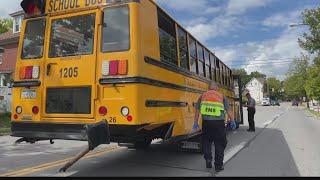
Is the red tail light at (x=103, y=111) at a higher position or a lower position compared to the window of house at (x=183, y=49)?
lower

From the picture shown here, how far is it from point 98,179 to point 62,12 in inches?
118

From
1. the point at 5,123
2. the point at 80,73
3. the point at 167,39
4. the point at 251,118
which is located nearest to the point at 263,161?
the point at 167,39

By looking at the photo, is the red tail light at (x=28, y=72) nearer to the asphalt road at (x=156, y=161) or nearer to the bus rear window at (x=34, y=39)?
the bus rear window at (x=34, y=39)

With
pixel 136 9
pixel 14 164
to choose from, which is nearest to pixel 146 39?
pixel 136 9

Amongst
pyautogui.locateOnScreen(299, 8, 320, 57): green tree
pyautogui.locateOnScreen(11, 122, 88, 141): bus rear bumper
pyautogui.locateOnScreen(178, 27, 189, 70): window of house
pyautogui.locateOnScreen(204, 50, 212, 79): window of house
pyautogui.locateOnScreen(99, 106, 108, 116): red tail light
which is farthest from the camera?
pyautogui.locateOnScreen(299, 8, 320, 57): green tree

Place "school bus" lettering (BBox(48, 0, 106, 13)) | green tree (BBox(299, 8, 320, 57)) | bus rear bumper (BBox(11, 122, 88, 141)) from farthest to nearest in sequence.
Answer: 1. green tree (BBox(299, 8, 320, 57))
2. "school bus" lettering (BBox(48, 0, 106, 13))
3. bus rear bumper (BBox(11, 122, 88, 141))

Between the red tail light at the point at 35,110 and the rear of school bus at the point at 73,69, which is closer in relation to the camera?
the rear of school bus at the point at 73,69

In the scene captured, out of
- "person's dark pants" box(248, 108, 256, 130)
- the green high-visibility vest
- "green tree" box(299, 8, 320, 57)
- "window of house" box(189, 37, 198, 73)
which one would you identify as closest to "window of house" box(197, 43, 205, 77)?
"window of house" box(189, 37, 198, 73)

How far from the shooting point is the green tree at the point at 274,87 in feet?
522

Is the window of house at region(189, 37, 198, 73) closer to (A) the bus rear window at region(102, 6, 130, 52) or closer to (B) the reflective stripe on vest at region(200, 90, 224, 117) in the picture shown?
(B) the reflective stripe on vest at region(200, 90, 224, 117)

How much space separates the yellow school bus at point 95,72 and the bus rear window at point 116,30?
0.02m

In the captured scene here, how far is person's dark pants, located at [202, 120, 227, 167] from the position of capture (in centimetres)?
861

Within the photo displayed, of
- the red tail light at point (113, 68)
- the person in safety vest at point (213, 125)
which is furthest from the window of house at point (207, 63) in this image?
the red tail light at point (113, 68)

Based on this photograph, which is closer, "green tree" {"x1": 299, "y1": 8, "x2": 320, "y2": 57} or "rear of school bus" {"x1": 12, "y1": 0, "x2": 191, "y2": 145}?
"rear of school bus" {"x1": 12, "y1": 0, "x2": 191, "y2": 145}
